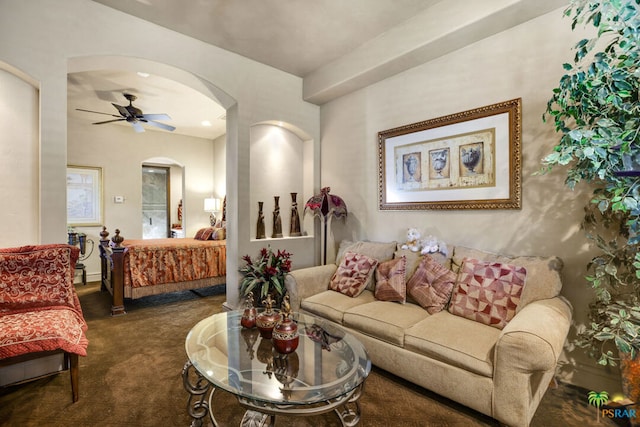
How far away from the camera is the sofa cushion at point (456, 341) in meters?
→ 1.75

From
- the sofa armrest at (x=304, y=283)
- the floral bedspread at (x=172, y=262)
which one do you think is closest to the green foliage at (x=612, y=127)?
the sofa armrest at (x=304, y=283)

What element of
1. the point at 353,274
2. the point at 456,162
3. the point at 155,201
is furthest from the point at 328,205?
the point at 155,201

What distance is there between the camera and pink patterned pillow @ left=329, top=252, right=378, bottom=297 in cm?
285

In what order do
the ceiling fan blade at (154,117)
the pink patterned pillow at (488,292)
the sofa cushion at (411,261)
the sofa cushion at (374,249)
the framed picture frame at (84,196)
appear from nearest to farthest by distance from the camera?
1. the pink patterned pillow at (488,292)
2. the sofa cushion at (411,261)
3. the sofa cushion at (374,249)
4. the ceiling fan blade at (154,117)
5. the framed picture frame at (84,196)

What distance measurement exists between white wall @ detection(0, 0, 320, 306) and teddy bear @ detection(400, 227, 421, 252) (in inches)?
71.7

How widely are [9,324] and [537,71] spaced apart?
4074mm

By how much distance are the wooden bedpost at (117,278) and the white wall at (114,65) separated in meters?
1.40

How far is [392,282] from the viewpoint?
2631 mm

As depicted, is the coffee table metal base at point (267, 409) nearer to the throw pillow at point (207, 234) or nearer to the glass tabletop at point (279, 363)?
the glass tabletop at point (279, 363)

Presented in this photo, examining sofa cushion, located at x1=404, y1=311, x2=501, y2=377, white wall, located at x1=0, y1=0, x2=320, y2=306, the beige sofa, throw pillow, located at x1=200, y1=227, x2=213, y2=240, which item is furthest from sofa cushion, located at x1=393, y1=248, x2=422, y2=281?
throw pillow, located at x1=200, y1=227, x2=213, y2=240

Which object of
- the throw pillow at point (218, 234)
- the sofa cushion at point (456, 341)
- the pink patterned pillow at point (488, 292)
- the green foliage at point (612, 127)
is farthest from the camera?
the throw pillow at point (218, 234)

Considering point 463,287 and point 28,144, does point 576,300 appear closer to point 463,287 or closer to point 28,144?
point 463,287

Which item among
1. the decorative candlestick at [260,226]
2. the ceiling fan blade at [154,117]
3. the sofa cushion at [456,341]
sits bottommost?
the sofa cushion at [456,341]

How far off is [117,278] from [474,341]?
13.0ft
